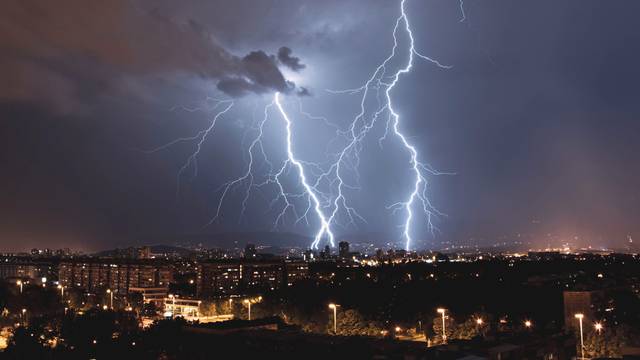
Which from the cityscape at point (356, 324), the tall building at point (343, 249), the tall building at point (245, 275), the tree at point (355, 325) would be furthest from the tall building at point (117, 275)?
the tall building at point (343, 249)

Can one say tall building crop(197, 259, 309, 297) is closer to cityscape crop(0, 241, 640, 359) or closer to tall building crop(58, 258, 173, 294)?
tall building crop(58, 258, 173, 294)

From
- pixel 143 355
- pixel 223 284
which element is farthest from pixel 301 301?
pixel 223 284

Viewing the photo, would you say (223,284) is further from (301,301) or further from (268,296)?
(301,301)

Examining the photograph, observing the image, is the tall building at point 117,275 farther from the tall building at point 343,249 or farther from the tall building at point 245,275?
the tall building at point 343,249

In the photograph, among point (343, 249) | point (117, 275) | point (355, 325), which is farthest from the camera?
point (343, 249)

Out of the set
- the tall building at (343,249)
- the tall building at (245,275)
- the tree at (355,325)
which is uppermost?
the tall building at (343,249)

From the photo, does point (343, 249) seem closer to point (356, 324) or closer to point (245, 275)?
point (245, 275)

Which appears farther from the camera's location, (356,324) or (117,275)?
(117,275)

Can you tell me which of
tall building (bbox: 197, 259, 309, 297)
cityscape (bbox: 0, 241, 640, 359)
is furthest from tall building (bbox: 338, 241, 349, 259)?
cityscape (bbox: 0, 241, 640, 359)

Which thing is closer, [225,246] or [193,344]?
[193,344]

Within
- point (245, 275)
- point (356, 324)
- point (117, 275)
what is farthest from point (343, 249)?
point (356, 324)

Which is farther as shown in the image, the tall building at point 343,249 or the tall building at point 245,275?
the tall building at point 343,249
